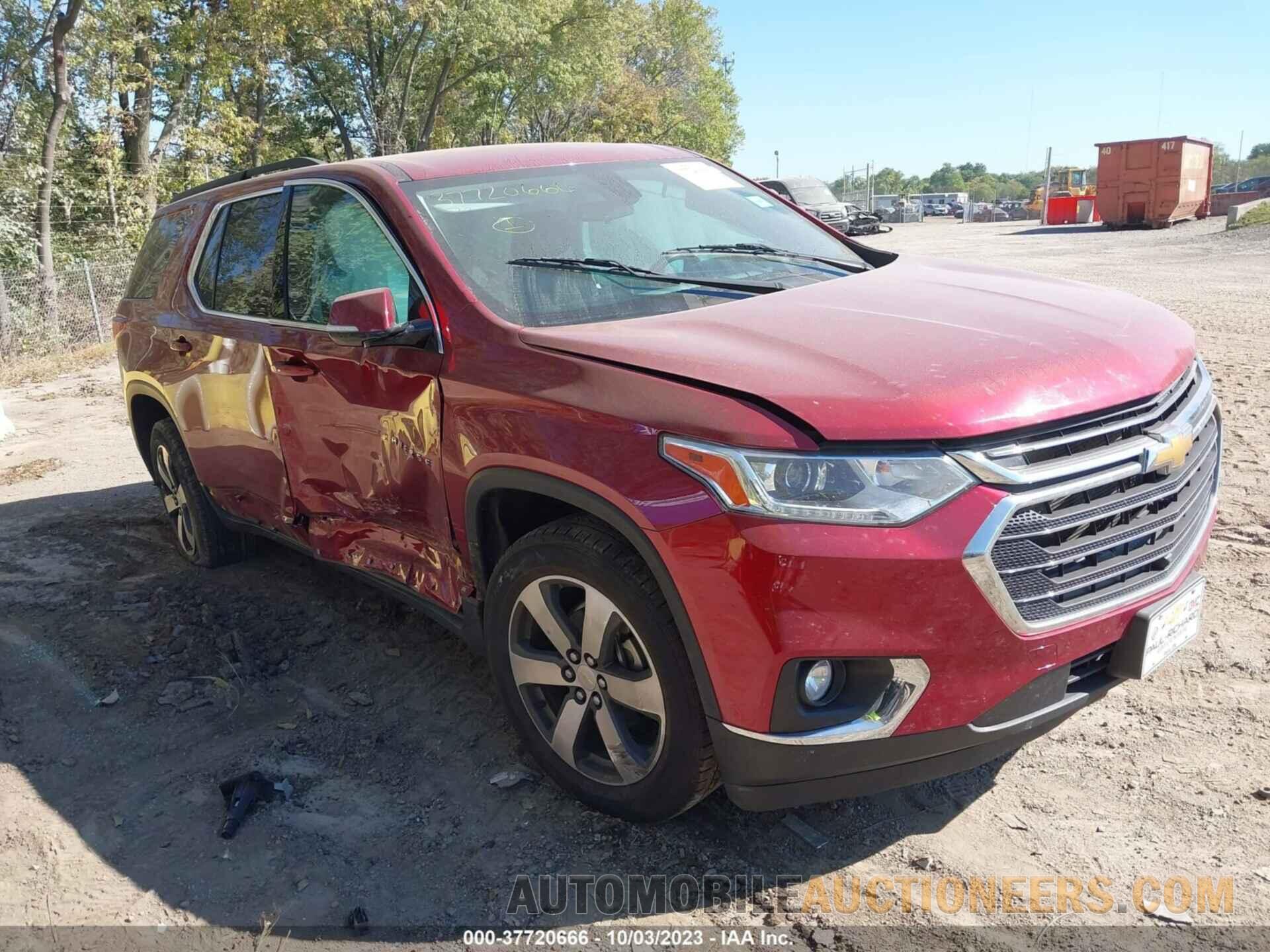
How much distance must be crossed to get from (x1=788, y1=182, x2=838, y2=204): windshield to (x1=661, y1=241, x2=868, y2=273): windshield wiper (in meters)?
21.8

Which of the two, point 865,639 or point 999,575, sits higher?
point 999,575

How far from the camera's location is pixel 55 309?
55.3 feet

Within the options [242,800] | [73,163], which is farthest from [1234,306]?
[73,163]

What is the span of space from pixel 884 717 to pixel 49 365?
1559 centimetres

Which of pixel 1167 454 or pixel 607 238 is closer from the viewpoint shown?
pixel 1167 454

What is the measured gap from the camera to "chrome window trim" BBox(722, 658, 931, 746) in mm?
2309

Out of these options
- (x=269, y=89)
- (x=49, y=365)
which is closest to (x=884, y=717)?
(x=49, y=365)

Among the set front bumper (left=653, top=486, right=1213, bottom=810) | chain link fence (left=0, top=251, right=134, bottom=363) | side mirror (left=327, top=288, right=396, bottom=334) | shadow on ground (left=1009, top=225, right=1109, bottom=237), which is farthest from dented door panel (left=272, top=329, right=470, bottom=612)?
shadow on ground (left=1009, top=225, right=1109, bottom=237)

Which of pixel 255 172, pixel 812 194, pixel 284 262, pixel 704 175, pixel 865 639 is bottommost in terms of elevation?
pixel 865 639

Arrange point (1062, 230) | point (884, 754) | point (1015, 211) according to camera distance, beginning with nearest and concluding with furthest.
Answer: point (884, 754) < point (1062, 230) < point (1015, 211)

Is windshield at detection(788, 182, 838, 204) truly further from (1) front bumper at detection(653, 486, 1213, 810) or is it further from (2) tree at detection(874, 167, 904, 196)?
(2) tree at detection(874, 167, 904, 196)

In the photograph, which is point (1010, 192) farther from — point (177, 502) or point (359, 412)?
point (359, 412)

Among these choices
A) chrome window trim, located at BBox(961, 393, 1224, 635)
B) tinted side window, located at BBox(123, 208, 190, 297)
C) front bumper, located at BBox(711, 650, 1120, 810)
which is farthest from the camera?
tinted side window, located at BBox(123, 208, 190, 297)

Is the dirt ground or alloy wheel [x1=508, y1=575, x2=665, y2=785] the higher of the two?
alloy wheel [x1=508, y1=575, x2=665, y2=785]
